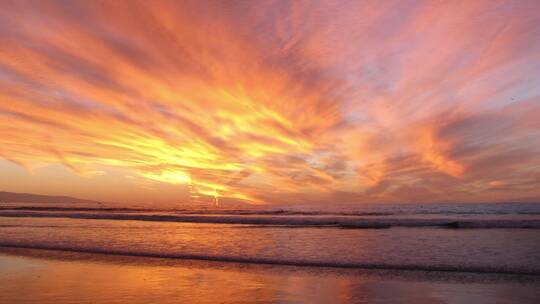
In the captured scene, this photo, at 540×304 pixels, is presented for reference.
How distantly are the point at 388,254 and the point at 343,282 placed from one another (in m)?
6.06

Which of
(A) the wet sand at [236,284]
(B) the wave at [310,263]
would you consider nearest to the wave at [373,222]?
(B) the wave at [310,263]

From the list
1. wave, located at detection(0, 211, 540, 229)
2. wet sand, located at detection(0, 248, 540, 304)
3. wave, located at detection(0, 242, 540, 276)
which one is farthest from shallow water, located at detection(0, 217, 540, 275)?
wave, located at detection(0, 211, 540, 229)

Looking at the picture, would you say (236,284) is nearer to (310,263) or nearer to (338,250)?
(310,263)

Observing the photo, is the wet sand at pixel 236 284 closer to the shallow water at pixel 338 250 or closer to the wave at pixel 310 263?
the wave at pixel 310 263

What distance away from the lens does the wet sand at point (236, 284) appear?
8.78 meters

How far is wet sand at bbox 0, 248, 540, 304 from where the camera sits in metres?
8.78

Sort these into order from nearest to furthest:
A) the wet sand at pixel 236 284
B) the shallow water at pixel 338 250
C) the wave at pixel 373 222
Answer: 1. the wet sand at pixel 236 284
2. the shallow water at pixel 338 250
3. the wave at pixel 373 222

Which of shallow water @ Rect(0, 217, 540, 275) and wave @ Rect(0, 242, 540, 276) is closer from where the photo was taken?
wave @ Rect(0, 242, 540, 276)

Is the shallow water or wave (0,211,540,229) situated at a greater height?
wave (0,211,540,229)

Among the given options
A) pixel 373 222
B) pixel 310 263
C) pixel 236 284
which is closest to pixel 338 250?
pixel 310 263

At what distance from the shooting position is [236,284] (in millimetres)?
10289

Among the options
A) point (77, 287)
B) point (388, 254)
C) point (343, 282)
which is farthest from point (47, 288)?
point (388, 254)

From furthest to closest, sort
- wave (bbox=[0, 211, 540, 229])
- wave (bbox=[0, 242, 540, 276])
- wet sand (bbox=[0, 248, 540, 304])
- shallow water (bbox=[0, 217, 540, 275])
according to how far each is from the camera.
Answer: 1. wave (bbox=[0, 211, 540, 229])
2. shallow water (bbox=[0, 217, 540, 275])
3. wave (bbox=[0, 242, 540, 276])
4. wet sand (bbox=[0, 248, 540, 304])

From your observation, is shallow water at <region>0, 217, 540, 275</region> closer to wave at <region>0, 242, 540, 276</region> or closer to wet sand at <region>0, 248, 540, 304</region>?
wave at <region>0, 242, 540, 276</region>
